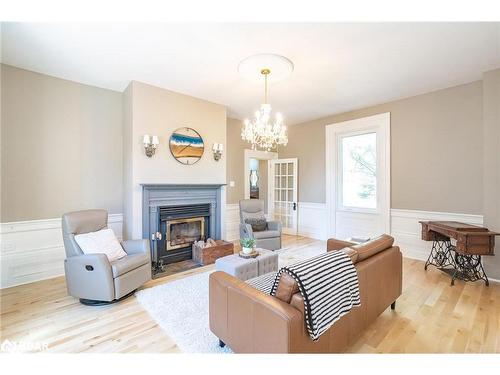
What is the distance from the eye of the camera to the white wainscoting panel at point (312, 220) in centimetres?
524

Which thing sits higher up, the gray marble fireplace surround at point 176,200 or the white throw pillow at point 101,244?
the gray marble fireplace surround at point 176,200

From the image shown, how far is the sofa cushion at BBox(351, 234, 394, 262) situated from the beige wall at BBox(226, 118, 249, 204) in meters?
3.55

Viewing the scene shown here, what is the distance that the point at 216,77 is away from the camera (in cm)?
326

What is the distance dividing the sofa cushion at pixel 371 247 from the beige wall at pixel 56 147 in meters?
3.65

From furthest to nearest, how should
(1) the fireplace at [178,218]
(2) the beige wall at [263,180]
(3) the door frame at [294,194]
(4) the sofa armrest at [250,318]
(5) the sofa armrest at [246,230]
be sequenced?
(2) the beige wall at [263,180]
(3) the door frame at [294,194]
(5) the sofa armrest at [246,230]
(1) the fireplace at [178,218]
(4) the sofa armrest at [250,318]

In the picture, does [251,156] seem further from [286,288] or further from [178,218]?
[286,288]

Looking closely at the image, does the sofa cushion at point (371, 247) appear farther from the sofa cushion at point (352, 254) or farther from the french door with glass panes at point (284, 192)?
the french door with glass panes at point (284, 192)

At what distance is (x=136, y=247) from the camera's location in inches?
113

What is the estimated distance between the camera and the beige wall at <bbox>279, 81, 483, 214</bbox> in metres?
3.38

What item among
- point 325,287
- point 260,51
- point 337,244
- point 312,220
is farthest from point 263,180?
point 325,287

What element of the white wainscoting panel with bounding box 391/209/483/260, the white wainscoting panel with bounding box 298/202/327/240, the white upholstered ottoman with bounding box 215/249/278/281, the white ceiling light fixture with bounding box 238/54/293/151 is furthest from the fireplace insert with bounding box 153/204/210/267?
the white wainscoting panel with bounding box 391/209/483/260

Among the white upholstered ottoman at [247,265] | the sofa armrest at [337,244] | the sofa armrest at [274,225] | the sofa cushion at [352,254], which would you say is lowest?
the white upholstered ottoman at [247,265]

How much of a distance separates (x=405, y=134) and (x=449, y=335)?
3.24 meters

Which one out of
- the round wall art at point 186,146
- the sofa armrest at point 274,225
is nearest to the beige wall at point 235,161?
the sofa armrest at point 274,225
